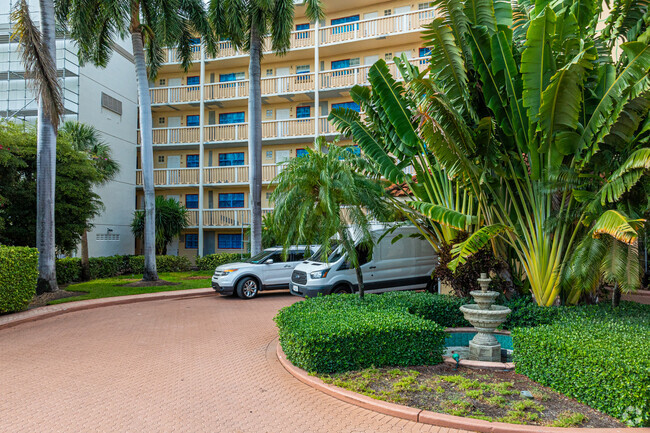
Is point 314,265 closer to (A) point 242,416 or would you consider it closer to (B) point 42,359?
(B) point 42,359

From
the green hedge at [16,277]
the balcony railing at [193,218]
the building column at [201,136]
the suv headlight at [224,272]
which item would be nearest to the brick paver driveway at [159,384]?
the green hedge at [16,277]

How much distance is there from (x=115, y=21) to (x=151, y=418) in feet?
59.9

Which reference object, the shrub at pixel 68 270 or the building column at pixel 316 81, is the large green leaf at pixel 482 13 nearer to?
the building column at pixel 316 81

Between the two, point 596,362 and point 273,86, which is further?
point 273,86

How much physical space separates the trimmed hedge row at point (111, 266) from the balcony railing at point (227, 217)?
2915 mm

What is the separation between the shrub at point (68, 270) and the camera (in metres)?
19.2

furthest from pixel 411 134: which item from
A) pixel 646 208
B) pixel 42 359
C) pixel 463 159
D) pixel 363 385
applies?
pixel 42 359

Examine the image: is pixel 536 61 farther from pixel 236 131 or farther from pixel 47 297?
pixel 236 131

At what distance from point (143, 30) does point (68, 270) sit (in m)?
11.2

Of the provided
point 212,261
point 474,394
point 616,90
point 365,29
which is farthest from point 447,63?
point 212,261

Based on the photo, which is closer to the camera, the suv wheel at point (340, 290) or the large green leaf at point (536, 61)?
the large green leaf at point (536, 61)

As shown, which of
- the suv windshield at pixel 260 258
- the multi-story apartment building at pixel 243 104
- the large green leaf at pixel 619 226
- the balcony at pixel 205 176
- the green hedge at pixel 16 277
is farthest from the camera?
the balcony at pixel 205 176

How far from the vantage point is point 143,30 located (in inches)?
764

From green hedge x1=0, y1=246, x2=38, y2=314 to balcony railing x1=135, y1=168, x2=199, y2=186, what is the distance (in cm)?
1622
